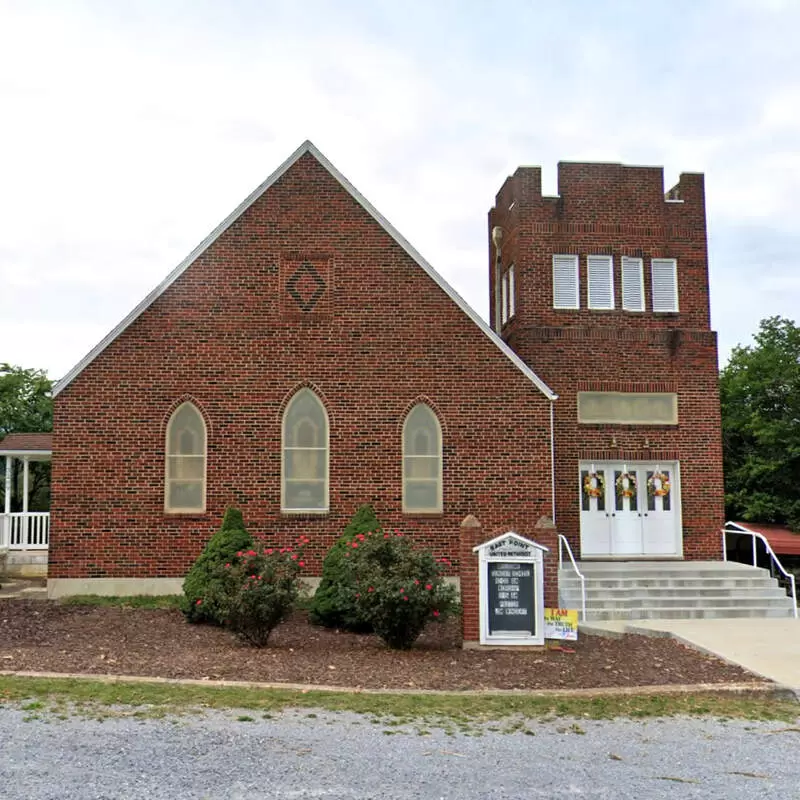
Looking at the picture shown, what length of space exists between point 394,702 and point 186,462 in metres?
9.02

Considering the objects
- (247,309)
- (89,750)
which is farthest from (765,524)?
(89,750)

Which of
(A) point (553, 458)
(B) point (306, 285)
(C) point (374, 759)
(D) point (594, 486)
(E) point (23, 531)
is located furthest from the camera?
(E) point (23, 531)

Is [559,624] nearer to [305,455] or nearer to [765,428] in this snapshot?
[305,455]

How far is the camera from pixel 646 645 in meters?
13.1

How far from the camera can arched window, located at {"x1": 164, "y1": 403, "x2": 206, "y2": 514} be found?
16859 millimetres

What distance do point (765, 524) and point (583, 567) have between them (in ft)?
35.3

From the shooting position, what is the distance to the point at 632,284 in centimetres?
2005

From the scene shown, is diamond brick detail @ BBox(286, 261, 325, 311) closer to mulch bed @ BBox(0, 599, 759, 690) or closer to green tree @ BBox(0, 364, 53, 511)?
mulch bed @ BBox(0, 599, 759, 690)

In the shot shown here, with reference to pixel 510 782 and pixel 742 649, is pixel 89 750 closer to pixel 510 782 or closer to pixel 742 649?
pixel 510 782

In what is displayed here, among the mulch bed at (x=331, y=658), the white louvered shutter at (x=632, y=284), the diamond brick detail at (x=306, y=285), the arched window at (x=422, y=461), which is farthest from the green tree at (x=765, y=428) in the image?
the diamond brick detail at (x=306, y=285)

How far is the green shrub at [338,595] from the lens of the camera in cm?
1348

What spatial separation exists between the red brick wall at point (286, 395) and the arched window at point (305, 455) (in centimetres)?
19

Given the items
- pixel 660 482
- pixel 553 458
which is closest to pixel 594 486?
pixel 553 458

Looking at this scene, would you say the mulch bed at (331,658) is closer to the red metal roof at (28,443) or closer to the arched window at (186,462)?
the arched window at (186,462)
